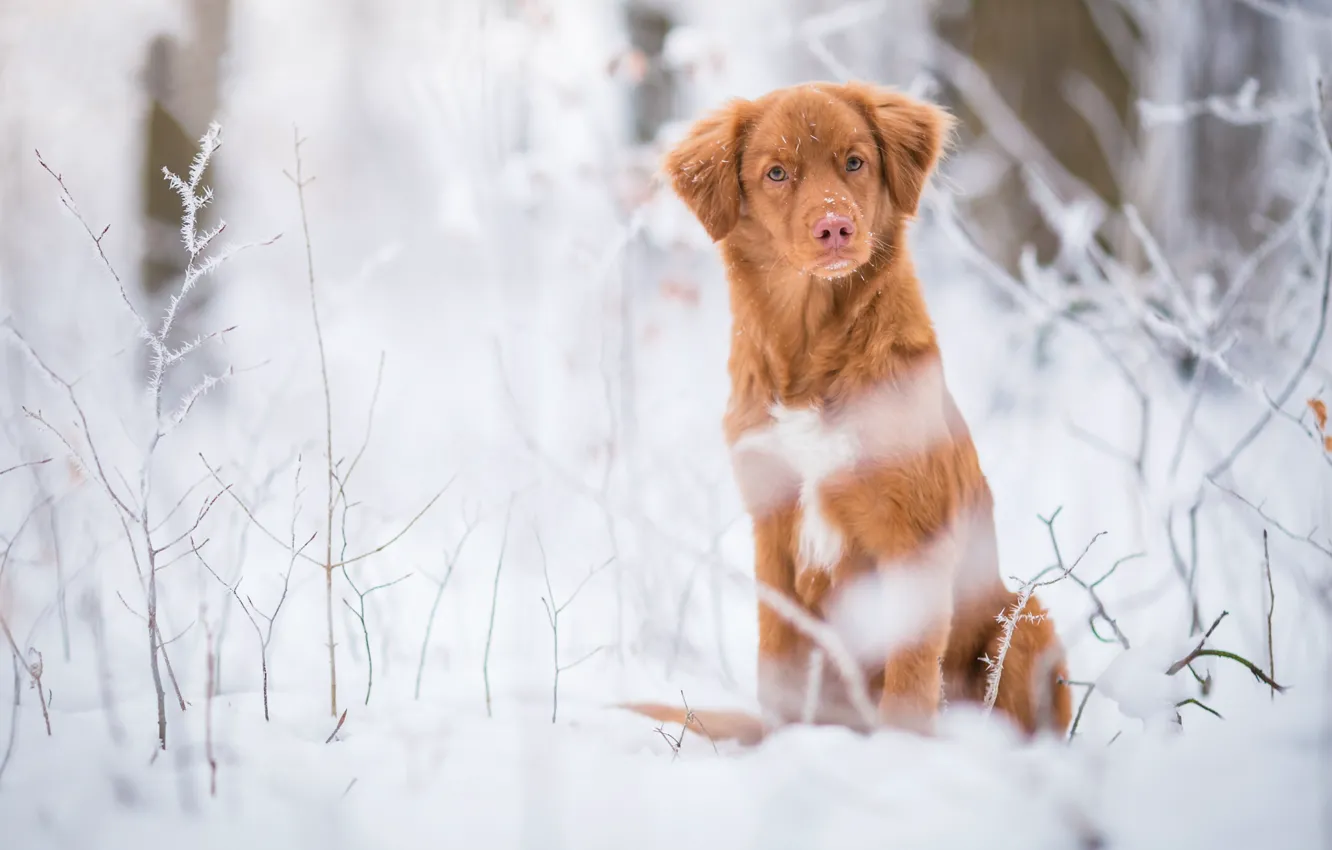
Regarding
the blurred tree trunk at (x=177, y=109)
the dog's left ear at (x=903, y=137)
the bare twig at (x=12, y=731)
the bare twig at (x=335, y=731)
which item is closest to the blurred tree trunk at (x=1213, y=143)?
the dog's left ear at (x=903, y=137)

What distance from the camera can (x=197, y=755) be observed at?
1.59m

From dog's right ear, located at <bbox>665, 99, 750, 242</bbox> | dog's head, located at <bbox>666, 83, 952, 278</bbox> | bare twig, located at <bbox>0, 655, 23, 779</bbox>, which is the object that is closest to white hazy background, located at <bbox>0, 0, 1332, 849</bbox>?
bare twig, located at <bbox>0, 655, 23, 779</bbox>

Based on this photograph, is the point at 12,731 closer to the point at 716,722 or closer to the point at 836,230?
the point at 716,722

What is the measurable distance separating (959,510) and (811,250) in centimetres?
69

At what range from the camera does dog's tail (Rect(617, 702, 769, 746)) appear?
194 cm

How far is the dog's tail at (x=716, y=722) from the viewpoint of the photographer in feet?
6.38

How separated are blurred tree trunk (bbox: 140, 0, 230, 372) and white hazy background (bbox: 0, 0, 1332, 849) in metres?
0.08

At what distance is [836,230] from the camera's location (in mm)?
1750

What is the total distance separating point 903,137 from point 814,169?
258 mm

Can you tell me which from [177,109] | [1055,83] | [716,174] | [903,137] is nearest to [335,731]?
[716,174]

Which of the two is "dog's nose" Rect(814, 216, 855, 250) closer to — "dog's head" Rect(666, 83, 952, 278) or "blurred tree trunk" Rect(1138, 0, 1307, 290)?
"dog's head" Rect(666, 83, 952, 278)

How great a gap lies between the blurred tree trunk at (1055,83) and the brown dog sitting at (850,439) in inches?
226

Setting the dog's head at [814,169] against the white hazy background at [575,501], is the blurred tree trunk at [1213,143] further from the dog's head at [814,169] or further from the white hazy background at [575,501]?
the dog's head at [814,169]

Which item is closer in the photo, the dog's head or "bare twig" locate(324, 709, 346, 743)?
"bare twig" locate(324, 709, 346, 743)
